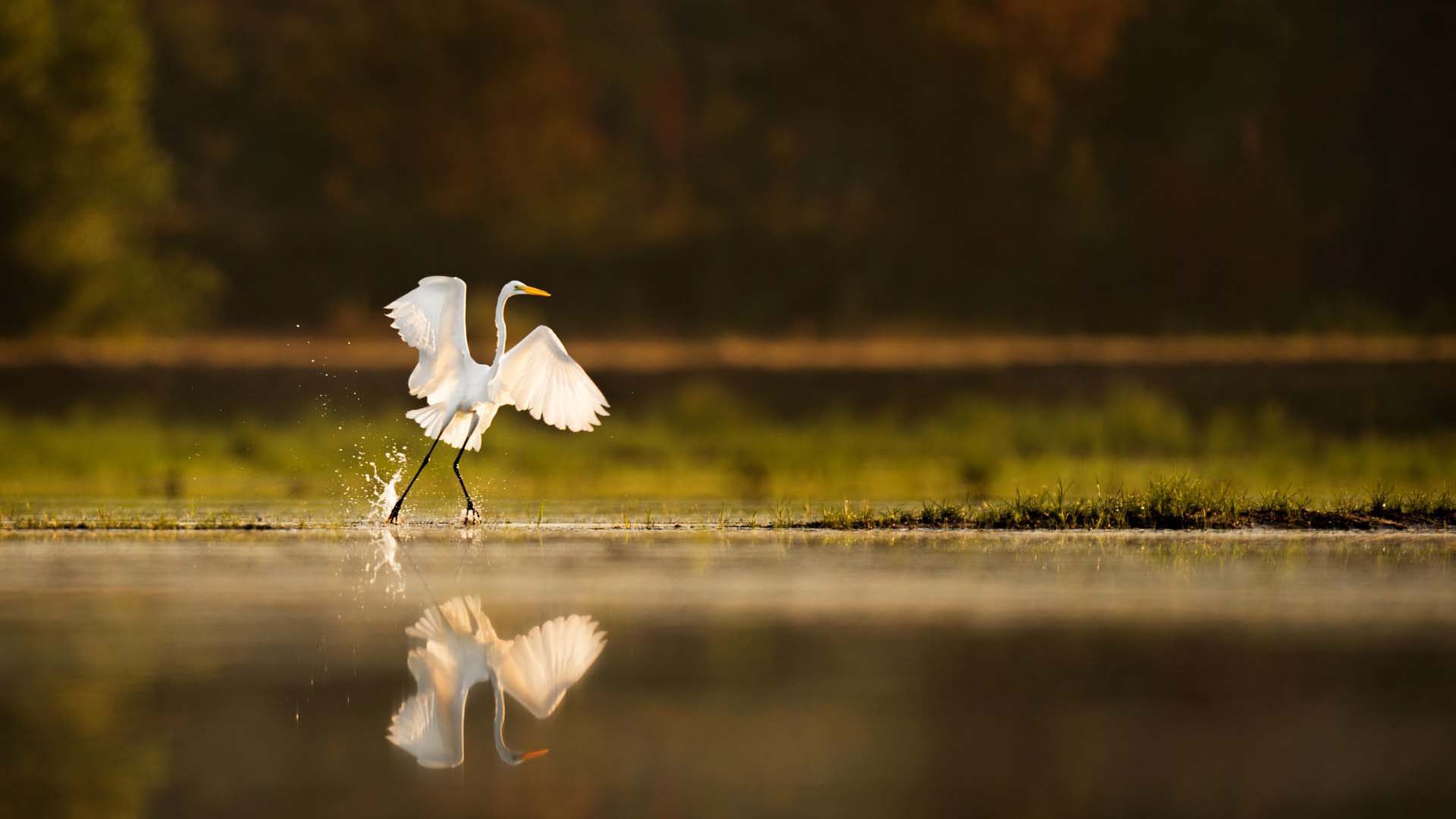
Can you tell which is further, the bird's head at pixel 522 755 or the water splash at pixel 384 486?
the water splash at pixel 384 486

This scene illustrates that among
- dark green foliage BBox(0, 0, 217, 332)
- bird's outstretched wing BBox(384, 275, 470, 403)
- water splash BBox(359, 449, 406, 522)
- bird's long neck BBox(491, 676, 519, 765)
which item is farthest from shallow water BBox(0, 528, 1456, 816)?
dark green foliage BBox(0, 0, 217, 332)

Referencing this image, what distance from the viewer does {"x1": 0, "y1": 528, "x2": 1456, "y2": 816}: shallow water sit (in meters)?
5.67

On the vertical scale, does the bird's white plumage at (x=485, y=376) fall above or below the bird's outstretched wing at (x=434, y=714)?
above

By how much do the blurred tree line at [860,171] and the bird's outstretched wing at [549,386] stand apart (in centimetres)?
2000

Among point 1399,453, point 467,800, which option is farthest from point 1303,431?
point 467,800

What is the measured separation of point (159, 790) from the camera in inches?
221

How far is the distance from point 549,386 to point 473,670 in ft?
20.7

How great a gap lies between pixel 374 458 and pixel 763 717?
1275cm

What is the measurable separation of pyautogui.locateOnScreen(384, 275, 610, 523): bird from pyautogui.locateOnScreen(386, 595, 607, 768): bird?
4039 millimetres

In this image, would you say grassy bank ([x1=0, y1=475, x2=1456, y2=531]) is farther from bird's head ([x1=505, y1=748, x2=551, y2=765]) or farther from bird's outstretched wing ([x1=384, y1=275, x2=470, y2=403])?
bird's head ([x1=505, y1=748, x2=551, y2=765])

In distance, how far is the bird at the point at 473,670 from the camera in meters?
6.25

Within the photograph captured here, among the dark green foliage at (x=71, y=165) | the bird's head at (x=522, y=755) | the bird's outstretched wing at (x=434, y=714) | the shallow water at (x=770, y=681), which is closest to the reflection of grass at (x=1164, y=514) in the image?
the shallow water at (x=770, y=681)

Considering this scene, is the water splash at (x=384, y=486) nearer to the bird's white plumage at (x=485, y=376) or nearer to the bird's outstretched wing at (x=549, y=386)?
the bird's white plumage at (x=485, y=376)

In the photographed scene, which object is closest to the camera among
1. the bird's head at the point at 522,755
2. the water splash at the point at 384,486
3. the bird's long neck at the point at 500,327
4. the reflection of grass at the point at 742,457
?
the bird's head at the point at 522,755
